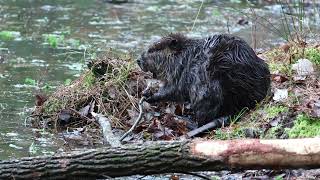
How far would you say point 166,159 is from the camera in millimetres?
3926

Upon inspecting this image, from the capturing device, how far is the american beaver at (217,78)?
5.54m

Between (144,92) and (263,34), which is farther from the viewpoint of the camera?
(263,34)

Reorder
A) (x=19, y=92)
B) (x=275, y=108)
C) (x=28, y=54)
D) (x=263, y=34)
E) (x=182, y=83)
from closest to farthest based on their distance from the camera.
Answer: (x=275, y=108)
(x=182, y=83)
(x=19, y=92)
(x=28, y=54)
(x=263, y=34)

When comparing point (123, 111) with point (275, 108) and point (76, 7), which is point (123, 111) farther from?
point (76, 7)

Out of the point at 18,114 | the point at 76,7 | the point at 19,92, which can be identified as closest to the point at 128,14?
the point at 76,7

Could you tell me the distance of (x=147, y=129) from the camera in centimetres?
569

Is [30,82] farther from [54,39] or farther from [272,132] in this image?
[272,132]

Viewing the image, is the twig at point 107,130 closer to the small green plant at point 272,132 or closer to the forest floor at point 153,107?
the forest floor at point 153,107

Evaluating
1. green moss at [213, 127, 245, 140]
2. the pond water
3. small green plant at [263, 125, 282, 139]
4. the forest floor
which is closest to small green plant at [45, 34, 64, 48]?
the pond water

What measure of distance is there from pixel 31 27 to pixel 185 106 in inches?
228

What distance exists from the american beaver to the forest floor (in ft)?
0.45

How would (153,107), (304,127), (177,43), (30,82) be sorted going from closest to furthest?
(304,127) → (177,43) → (153,107) → (30,82)

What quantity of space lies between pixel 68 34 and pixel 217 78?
225 inches

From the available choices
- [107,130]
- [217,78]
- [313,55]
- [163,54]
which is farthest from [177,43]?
[313,55]
